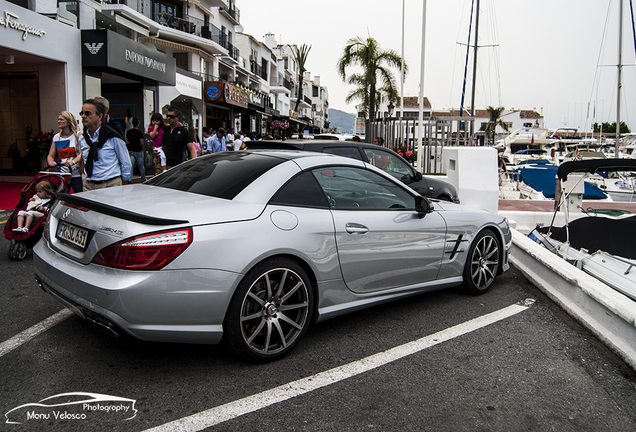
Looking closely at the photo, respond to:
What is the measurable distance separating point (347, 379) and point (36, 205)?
4859 mm

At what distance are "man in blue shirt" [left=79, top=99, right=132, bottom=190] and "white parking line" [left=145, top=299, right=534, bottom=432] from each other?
3.78m

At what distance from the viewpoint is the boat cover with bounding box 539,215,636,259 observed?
562 centimetres

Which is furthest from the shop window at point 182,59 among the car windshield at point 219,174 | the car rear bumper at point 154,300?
the car rear bumper at point 154,300

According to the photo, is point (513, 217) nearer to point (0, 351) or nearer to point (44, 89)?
point (0, 351)

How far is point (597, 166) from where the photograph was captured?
18.9 ft

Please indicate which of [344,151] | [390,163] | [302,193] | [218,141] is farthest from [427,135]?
[302,193]

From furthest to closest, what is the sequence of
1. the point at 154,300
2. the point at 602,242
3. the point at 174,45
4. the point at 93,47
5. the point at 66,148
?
the point at 174,45
the point at 93,47
the point at 66,148
the point at 602,242
the point at 154,300

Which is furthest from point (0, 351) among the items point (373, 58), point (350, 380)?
point (373, 58)

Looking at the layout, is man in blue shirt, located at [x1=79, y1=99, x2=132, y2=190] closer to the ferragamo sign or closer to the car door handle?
the car door handle

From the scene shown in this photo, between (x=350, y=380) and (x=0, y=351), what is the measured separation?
242cm

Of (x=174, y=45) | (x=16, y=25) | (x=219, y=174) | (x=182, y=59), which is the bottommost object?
(x=219, y=174)

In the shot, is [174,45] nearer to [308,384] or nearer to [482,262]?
[482,262]

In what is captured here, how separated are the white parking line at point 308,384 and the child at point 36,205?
175 inches

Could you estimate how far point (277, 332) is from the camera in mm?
3406
